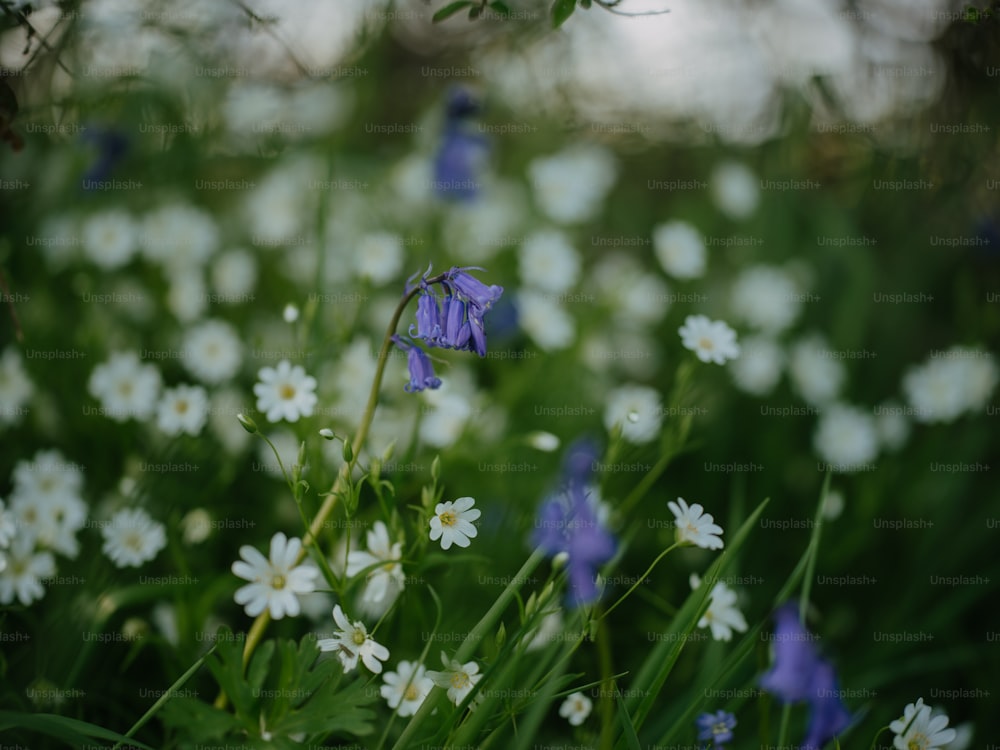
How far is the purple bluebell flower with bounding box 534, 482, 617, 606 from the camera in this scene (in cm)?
169

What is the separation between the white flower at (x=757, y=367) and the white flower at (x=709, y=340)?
1701 millimetres

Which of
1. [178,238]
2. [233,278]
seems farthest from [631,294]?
[178,238]

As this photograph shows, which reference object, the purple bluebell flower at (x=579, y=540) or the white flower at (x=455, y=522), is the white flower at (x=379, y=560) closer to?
the white flower at (x=455, y=522)

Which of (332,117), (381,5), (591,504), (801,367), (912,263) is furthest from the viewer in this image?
(332,117)

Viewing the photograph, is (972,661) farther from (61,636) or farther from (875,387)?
(61,636)

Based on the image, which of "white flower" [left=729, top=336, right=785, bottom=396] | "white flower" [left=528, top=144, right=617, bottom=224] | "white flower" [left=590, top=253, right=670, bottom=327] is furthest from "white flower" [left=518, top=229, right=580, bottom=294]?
"white flower" [left=729, top=336, right=785, bottom=396]

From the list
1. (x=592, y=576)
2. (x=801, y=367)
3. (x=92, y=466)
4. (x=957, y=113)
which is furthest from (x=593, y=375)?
(x=957, y=113)

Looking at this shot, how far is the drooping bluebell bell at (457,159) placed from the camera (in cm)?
365

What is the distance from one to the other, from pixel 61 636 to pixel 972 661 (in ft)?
10.0

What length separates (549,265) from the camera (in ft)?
11.1

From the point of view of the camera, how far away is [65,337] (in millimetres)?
3148

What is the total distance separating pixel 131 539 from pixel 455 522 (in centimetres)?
102

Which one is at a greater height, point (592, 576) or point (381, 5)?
point (381, 5)

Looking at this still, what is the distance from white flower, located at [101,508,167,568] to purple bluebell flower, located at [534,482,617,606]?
1.06m
